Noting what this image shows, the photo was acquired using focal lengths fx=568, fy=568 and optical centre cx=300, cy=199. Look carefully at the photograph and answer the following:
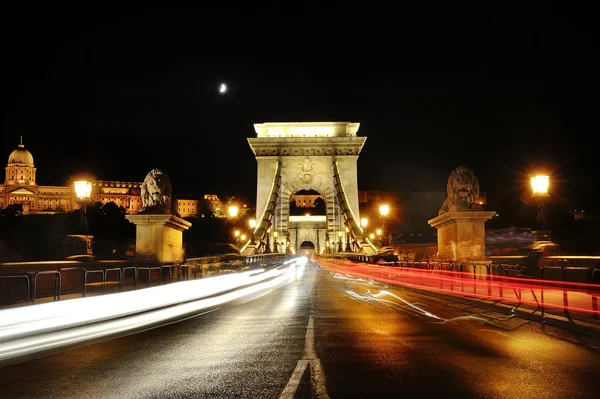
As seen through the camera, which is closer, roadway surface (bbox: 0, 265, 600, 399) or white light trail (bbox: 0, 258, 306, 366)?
roadway surface (bbox: 0, 265, 600, 399)

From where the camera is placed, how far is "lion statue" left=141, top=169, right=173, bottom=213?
20.9 meters

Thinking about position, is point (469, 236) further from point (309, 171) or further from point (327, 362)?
point (309, 171)

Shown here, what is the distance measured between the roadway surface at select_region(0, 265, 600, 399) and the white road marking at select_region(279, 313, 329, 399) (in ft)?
0.04

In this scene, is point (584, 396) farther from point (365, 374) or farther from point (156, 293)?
point (156, 293)

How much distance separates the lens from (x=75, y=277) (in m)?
16.8

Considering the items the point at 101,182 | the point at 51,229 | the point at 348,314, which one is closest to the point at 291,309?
the point at 348,314

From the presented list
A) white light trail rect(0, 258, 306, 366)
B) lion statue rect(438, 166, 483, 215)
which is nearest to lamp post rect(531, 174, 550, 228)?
lion statue rect(438, 166, 483, 215)

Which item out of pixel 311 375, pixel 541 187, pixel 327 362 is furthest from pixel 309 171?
pixel 311 375

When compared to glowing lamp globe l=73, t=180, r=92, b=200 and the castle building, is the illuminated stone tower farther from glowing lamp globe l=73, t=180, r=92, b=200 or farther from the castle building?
glowing lamp globe l=73, t=180, r=92, b=200

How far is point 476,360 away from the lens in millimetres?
7496

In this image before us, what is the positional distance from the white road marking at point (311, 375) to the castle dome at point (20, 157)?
573ft

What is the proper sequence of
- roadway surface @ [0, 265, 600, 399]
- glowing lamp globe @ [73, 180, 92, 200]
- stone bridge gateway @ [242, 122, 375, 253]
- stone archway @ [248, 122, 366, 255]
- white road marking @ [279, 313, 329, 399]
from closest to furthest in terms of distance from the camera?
white road marking @ [279, 313, 329, 399] → roadway surface @ [0, 265, 600, 399] → glowing lamp globe @ [73, 180, 92, 200] → stone bridge gateway @ [242, 122, 375, 253] → stone archway @ [248, 122, 366, 255]

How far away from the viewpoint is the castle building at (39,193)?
161 meters

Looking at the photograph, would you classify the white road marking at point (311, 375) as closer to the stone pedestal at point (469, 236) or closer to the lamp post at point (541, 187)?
the lamp post at point (541, 187)
